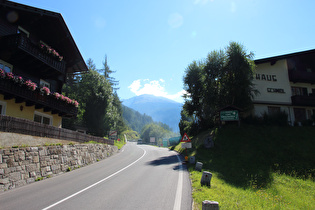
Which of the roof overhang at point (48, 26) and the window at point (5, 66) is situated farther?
the roof overhang at point (48, 26)

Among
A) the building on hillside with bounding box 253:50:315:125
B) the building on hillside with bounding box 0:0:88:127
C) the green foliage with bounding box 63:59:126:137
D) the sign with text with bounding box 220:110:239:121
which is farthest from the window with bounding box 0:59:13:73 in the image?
the building on hillside with bounding box 253:50:315:125

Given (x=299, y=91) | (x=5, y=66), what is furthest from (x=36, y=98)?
(x=299, y=91)

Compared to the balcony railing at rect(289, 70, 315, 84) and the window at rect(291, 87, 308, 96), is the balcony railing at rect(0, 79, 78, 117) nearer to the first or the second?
the balcony railing at rect(289, 70, 315, 84)

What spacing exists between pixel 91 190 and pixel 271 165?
12.6 metres

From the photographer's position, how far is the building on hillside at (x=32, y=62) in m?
13.4

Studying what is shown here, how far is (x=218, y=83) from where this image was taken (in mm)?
27078

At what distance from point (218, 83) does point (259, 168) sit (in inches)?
631

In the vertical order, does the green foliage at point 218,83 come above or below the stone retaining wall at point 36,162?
above

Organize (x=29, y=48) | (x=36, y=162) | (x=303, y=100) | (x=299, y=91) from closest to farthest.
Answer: (x=36, y=162) < (x=29, y=48) < (x=303, y=100) < (x=299, y=91)

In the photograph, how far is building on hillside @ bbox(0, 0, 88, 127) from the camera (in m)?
13.4

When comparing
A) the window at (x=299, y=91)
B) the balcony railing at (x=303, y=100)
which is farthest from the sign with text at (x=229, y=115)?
the window at (x=299, y=91)

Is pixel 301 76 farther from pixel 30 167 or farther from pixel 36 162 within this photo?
pixel 30 167

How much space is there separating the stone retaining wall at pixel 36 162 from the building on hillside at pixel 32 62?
4867mm

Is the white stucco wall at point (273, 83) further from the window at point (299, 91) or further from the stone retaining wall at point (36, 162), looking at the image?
the stone retaining wall at point (36, 162)
